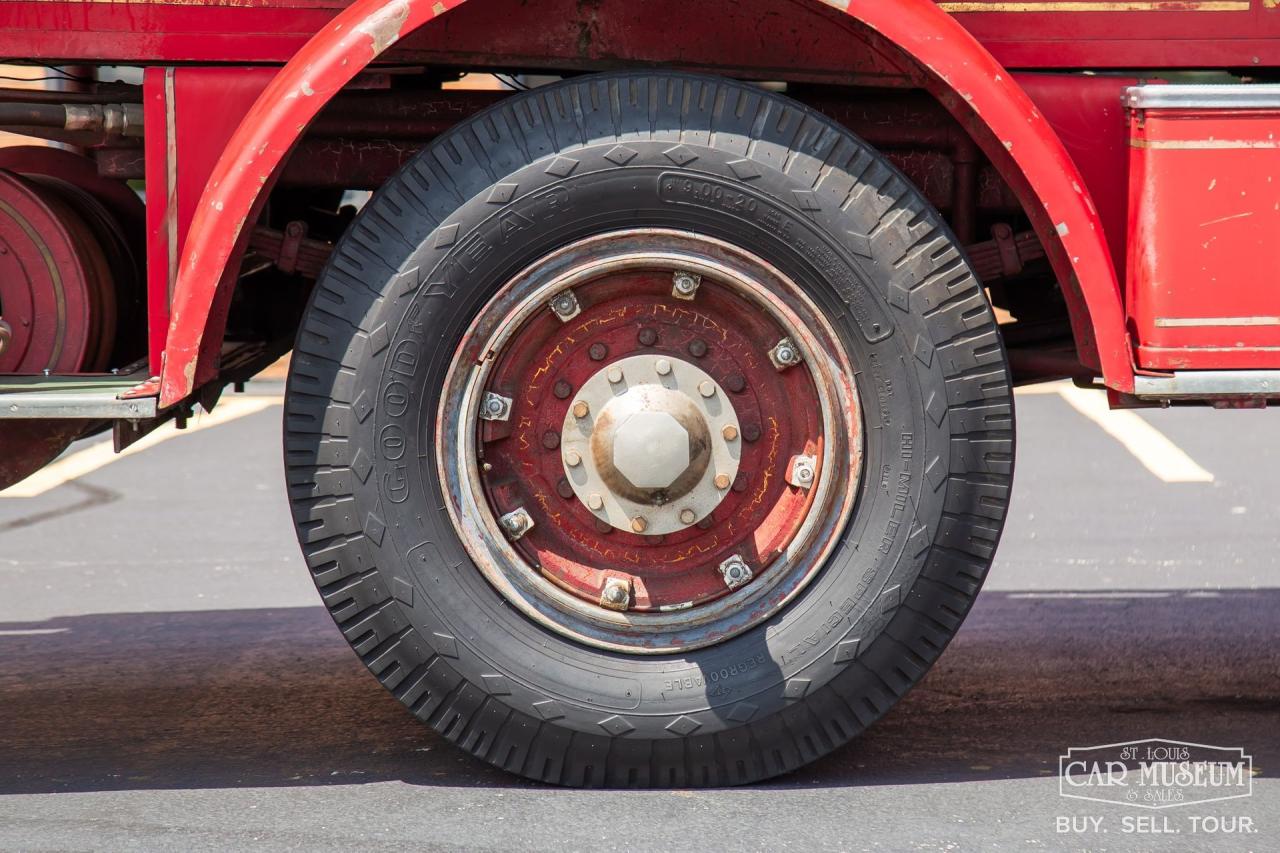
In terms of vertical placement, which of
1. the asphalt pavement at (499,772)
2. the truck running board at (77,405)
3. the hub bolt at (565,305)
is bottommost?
the asphalt pavement at (499,772)

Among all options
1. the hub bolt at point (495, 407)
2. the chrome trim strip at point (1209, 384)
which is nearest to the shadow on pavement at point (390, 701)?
the hub bolt at point (495, 407)

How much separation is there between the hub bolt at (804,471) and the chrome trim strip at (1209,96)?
917 millimetres

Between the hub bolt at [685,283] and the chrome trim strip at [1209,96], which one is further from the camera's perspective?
the hub bolt at [685,283]

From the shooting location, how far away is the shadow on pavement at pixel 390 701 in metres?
3.35

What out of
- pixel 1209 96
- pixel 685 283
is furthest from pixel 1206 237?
pixel 685 283

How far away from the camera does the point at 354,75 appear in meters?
2.94

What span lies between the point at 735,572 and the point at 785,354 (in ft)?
1.44

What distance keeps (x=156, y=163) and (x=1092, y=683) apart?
256 cm

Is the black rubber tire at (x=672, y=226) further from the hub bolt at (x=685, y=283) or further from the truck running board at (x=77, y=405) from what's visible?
the truck running board at (x=77, y=405)

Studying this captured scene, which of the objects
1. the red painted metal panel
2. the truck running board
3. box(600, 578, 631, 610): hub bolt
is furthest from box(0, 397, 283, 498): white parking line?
the red painted metal panel

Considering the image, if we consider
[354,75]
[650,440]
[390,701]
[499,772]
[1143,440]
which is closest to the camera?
[354,75]

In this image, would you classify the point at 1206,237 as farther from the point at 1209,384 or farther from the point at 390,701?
the point at 390,701

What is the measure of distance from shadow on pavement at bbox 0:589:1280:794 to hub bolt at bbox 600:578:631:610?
414mm

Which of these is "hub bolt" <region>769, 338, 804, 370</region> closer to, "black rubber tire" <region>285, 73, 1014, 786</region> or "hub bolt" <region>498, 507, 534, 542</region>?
Result: "black rubber tire" <region>285, 73, 1014, 786</region>
